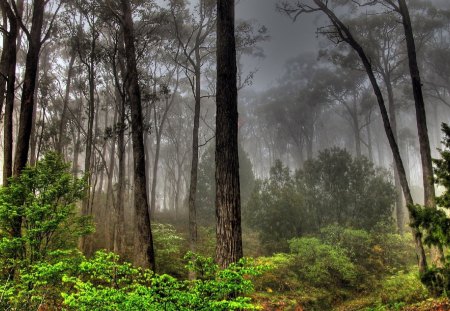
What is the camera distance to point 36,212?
6.07 m

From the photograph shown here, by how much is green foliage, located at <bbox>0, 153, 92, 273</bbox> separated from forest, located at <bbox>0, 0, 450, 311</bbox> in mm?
37

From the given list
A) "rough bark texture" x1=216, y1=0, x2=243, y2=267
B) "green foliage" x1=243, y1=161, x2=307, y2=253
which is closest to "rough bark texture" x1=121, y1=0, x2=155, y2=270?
"rough bark texture" x1=216, y1=0, x2=243, y2=267

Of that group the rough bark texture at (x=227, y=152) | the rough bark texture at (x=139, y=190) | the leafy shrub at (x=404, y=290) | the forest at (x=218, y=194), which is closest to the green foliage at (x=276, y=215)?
the forest at (x=218, y=194)

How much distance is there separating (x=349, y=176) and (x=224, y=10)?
15449mm

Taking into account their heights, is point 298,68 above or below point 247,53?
above

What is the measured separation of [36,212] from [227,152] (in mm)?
3682

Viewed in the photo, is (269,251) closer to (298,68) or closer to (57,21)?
(57,21)

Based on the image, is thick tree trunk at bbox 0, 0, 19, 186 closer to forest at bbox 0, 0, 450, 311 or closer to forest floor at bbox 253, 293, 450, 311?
forest at bbox 0, 0, 450, 311

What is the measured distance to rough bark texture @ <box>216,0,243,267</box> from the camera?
6.22 m

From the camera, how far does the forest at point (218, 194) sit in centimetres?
576

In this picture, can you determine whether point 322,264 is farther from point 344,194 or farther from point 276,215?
point 344,194

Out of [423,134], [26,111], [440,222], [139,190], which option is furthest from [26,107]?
[423,134]

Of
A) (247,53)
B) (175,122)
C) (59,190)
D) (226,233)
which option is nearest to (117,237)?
(59,190)

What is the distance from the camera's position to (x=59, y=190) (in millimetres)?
6809
